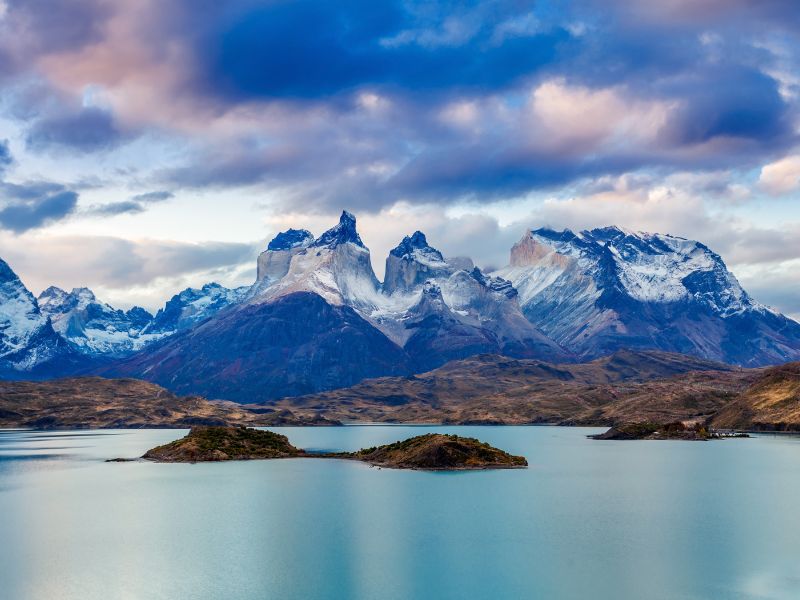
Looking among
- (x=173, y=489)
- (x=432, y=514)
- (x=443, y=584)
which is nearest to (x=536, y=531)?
(x=432, y=514)

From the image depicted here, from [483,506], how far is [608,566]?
50.1m

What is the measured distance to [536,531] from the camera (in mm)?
123938

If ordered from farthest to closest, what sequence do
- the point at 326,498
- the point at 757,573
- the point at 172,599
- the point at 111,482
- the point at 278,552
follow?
the point at 111,482 < the point at 326,498 < the point at 278,552 < the point at 757,573 < the point at 172,599

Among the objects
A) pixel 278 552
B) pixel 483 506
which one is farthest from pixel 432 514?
pixel 278 552

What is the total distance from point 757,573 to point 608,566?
1601 centimetres

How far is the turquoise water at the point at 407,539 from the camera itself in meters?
92.3

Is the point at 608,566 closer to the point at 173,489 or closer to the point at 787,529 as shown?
the point at 787,529

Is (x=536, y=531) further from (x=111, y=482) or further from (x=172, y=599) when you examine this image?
(x=111, y=482)

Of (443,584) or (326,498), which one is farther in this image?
(326,498)

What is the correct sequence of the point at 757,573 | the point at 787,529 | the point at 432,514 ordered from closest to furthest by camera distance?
1. the point at 757,573
2. the point at 787,529
3. the point at 432,514

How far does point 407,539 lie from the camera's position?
4692 inches

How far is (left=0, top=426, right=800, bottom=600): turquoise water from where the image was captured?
92312mm

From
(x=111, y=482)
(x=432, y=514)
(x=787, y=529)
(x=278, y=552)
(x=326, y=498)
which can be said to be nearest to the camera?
(x=278, y=552)

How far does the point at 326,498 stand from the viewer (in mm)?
161625
